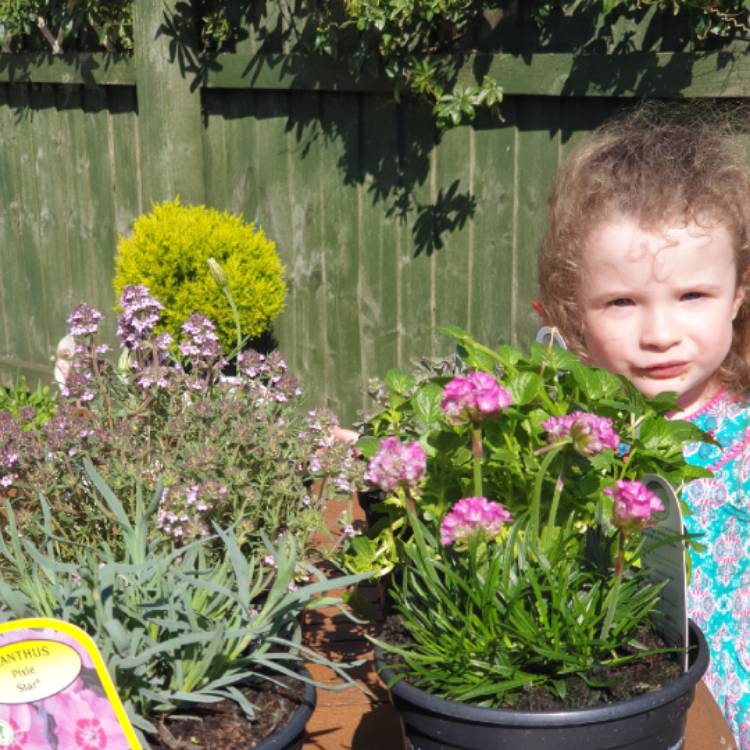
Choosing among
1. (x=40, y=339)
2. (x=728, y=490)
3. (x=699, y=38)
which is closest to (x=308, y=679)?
(x=728, y=490)

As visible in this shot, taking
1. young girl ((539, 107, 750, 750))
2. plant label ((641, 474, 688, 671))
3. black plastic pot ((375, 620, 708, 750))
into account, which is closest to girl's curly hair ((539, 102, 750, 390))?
young girl ((539, 107, 750, 750))

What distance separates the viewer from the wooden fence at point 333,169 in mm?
4031

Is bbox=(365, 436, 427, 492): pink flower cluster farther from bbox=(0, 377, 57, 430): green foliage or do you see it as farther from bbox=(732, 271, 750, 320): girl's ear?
bbox=(0, 377, 57, 430): green foliage

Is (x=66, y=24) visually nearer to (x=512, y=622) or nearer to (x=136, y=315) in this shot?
(x=136, y=315)

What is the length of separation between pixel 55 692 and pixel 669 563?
0.74 meters

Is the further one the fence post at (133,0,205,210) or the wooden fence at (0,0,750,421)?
the fence post at (133,0,205,210)

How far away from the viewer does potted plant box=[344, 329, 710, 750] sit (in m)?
1.22

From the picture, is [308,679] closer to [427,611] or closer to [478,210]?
[427,611]

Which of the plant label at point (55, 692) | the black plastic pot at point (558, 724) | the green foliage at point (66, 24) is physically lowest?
the black plastic pot at point (558, 724)

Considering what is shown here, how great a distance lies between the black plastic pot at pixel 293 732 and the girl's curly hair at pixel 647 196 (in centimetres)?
97

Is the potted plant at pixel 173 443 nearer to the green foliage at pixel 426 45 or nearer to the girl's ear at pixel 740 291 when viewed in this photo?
the girl's ear at pixel 740 291

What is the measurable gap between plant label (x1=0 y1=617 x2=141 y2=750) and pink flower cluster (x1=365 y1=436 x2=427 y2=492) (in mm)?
382

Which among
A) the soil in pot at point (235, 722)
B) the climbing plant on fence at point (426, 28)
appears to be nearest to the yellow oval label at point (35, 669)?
the soil in pot at point (235, 722)

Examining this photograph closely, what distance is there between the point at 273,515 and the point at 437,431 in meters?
0.43
